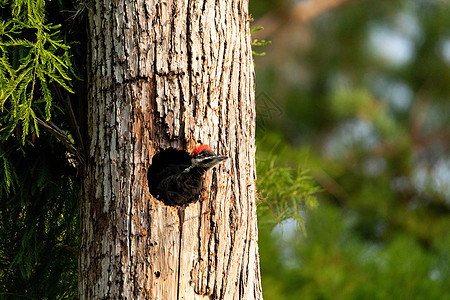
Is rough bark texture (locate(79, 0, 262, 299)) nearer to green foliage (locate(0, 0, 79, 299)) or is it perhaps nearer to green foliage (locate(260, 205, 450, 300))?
green foliage (locate(0, 0, 79, 299))

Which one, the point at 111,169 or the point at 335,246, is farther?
the point at 335,246

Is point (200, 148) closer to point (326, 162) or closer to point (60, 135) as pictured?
point (60, 135)

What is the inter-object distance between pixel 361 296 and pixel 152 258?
4517mm

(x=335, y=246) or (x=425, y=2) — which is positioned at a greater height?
(x=425, y=2)

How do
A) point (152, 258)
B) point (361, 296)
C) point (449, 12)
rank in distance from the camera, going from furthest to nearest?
point (449, 12) < point (361, 296) < point (152, 258)

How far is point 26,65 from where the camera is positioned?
273cm

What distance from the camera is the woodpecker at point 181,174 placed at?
2.66 metres

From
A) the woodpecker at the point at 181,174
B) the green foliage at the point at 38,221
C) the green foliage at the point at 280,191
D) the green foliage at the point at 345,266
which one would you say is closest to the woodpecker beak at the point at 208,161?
the woodpecker at the point at 181,174

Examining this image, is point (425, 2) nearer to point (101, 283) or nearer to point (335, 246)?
point (335, 246)

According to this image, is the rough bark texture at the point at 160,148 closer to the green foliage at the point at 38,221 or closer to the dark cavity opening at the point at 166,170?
the dark cavity opening at the point at 166,170

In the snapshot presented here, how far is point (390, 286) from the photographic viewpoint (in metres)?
6.55

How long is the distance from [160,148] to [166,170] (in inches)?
16.1

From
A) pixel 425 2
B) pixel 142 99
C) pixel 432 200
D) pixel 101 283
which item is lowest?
pixel 101 283

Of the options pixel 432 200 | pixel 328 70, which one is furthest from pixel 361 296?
pixel 328 70
